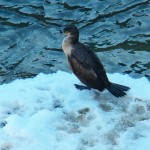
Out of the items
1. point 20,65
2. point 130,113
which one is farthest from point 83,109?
point 20,65

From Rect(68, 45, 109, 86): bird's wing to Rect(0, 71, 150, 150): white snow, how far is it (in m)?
0.21

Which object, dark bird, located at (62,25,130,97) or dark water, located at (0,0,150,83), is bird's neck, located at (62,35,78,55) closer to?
dark bird, located at (62,25,130,97)

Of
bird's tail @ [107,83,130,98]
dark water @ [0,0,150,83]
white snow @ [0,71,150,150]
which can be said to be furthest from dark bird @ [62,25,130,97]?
dark water @ [0,0,150,83]

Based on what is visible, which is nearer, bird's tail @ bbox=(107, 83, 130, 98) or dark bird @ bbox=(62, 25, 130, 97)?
bird's tail @ bbox=(107, 83, 130, 98)

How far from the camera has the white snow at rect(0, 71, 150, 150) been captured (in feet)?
20.0

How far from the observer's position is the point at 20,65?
8.96 metres

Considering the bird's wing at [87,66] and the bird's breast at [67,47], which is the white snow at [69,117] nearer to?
the bird's wing at [87,66]

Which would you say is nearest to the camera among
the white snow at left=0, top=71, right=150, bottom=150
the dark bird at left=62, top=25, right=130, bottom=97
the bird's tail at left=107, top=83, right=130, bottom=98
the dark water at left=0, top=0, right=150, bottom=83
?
the white snow at left=0, top=71, right=150, bottom=150

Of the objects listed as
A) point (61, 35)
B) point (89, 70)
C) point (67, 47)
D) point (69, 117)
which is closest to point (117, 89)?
point (89, 70)

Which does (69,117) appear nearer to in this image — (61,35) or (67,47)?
(67,47)

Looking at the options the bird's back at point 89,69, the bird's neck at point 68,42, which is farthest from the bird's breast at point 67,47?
the bird's back at point 89,69

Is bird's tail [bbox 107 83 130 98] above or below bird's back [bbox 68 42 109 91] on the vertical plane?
below

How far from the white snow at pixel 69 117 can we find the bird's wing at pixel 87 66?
206 millimetres

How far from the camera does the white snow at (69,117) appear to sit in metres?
6.09
